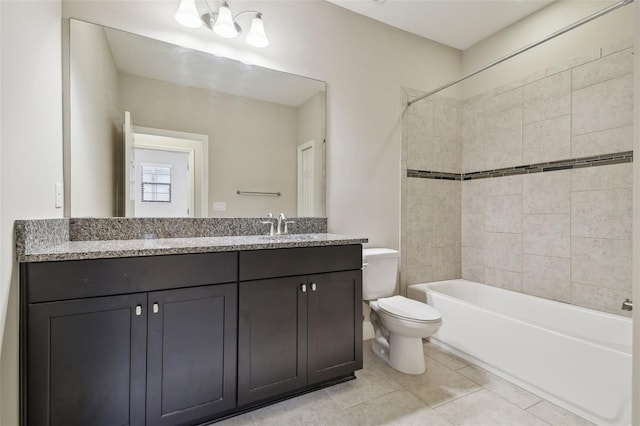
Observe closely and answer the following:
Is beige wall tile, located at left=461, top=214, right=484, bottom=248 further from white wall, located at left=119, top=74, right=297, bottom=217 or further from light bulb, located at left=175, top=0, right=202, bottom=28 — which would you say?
light bulb, located at left=175, top=0, right=202, bottom=28

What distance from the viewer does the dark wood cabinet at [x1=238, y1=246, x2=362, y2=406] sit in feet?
4.87

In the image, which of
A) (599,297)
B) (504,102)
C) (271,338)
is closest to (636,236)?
(599,297)

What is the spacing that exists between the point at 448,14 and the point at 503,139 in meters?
1.13

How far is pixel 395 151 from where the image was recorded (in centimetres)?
260

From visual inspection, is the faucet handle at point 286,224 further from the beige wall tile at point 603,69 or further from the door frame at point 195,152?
the beige wall tile at point 603,69

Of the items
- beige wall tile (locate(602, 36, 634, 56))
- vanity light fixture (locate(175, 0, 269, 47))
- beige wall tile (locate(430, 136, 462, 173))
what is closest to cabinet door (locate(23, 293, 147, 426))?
vanity light fixture (locate(175, 0, 269, 47))

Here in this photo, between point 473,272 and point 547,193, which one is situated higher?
point 547,193

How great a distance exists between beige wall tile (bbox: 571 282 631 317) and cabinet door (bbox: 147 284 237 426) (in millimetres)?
2316

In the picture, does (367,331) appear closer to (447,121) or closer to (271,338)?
(271,338)

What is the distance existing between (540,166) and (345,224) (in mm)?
1583

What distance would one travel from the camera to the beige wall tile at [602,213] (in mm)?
1885

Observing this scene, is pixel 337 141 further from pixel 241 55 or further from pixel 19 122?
pixel 19 122

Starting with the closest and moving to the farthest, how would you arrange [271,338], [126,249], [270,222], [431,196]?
[126,249] < [271,338] < [270,222] < [431,196]

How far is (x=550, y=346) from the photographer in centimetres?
165
